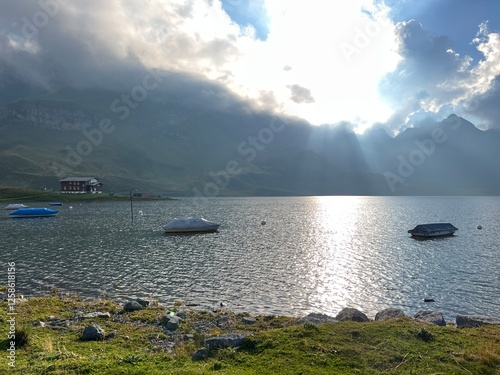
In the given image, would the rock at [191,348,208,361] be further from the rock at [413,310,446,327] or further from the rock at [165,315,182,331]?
the rock at [413,310,446,327]

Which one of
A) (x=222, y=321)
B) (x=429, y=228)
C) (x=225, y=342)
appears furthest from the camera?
(x=429, y=228)

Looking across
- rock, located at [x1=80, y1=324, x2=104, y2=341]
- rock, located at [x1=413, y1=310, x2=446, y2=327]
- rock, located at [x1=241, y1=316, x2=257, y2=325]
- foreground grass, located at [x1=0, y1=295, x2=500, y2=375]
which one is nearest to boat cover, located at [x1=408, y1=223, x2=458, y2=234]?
rock, located at [x1=413, y1=310, x2=446, y2=327]

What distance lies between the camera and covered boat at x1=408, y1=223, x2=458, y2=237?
93062mm

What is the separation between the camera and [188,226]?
98188mm

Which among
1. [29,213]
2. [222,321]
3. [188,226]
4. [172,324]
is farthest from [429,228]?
[29,213]

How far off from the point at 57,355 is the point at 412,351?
1637cm

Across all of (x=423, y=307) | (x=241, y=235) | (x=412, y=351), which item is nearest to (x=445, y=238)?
(x=241, y=235)

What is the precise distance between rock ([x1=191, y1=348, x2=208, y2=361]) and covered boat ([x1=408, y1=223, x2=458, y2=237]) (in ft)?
293

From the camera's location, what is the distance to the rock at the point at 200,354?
1664cm

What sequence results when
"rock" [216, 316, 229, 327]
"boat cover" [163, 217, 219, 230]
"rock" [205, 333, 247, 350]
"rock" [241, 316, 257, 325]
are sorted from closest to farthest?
"rock" [205, 333, 247, 350] < "rock" [216, 316, 229, 327] < "rock" [241, 316, 257, 325] < "boat cover" [163, 217, 219, 230]

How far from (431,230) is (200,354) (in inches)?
3613

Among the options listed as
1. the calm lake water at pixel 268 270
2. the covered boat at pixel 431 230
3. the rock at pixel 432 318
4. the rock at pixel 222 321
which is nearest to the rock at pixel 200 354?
the rock at pixel 222 321

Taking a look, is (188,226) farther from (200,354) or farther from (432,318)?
(200,354)

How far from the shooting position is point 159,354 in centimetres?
1750
